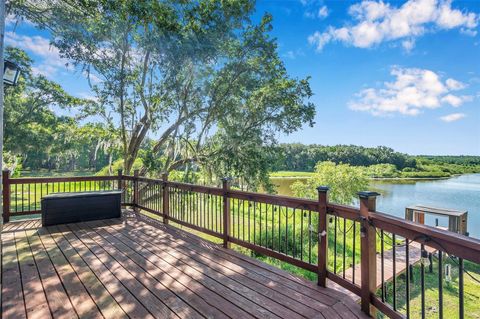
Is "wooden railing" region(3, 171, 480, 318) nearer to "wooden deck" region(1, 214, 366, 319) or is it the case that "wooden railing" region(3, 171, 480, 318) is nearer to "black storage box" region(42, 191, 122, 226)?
"wooden deck" region(1, 214, 366, 319)

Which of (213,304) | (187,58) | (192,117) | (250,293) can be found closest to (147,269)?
(213,304)

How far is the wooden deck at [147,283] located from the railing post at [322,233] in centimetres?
14

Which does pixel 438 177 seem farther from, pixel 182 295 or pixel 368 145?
pixel 182 295

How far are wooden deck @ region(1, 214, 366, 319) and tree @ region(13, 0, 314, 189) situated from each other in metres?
5.27

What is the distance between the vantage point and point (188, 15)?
284 inches

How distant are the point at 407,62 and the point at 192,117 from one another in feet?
45.0

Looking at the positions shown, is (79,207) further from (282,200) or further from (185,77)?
(185,77)

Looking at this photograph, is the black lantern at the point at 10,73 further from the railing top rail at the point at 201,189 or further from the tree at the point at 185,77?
the tree at the point at 185,77

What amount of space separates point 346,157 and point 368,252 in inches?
951

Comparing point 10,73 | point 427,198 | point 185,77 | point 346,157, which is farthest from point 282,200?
point 346,157

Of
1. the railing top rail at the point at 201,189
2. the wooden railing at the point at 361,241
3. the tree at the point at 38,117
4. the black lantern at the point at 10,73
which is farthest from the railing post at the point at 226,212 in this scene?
the tree at the point at 38,117

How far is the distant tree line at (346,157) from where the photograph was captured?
21.2m

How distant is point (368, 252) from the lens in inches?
81.3

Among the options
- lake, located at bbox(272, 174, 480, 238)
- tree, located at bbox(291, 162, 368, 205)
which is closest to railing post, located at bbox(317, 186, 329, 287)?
tree, located at bbox(291, 162, 368, 205)
